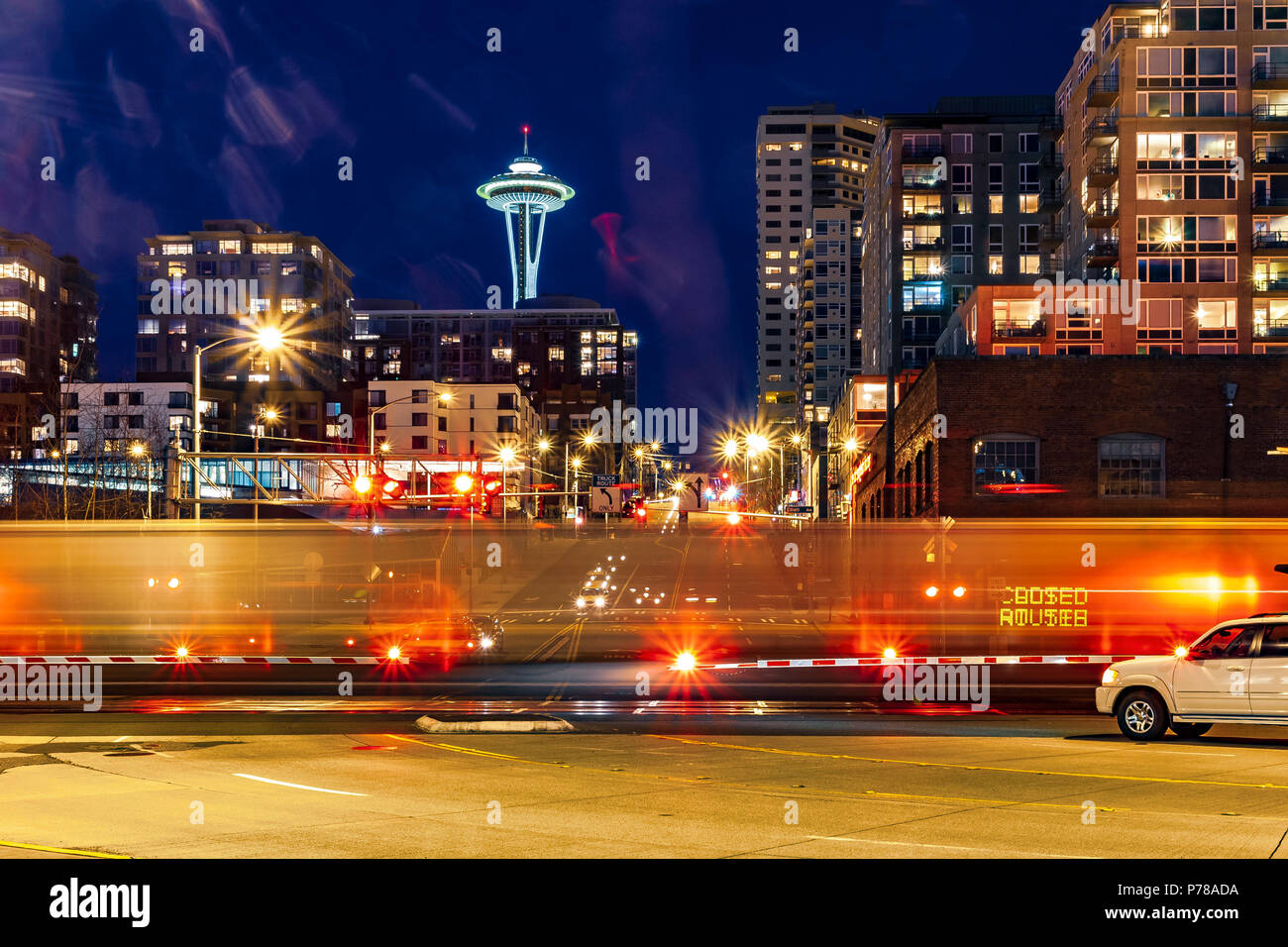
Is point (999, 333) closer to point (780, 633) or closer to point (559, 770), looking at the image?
point (780, 633)

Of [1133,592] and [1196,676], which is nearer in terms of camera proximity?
[1196,676]

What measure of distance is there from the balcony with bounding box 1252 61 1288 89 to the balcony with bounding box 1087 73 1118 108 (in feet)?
31.2

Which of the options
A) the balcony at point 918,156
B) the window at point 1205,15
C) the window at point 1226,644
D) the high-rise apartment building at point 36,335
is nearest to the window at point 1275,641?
the window at point 1226,644

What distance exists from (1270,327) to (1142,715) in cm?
7858

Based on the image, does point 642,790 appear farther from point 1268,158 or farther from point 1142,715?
point 1268,158

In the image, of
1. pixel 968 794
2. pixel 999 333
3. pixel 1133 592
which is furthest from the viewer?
pixel 999 333

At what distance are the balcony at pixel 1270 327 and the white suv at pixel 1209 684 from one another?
77.1 m

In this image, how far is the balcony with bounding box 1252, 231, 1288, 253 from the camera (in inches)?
3285

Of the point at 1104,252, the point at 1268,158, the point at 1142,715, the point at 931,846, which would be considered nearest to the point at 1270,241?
the point at 1268,158

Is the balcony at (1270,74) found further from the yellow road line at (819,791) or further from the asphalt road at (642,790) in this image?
the yellow road line at (819,791)
